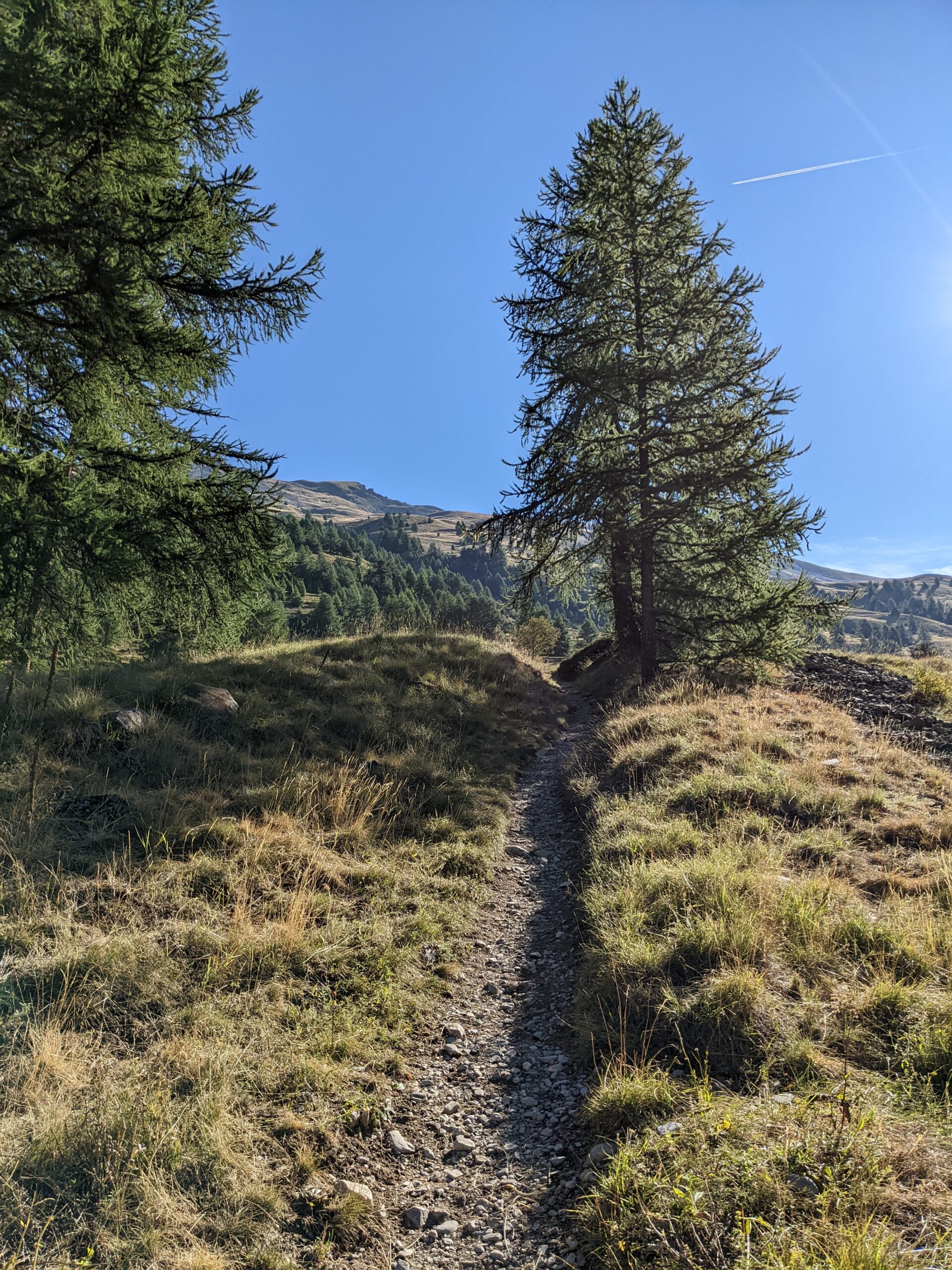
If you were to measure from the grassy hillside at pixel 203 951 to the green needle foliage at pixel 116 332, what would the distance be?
1.77 meters

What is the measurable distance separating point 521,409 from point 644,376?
3.25m

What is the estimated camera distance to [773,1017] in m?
3.64

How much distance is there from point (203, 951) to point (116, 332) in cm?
584

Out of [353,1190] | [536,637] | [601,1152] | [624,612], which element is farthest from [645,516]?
[536,637]

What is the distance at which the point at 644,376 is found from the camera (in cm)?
1234

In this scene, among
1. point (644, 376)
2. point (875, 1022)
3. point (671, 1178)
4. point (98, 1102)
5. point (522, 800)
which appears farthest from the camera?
point (644, 376)

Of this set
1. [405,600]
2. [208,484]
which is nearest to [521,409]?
[208,484]

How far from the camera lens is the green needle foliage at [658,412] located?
40.0 ft

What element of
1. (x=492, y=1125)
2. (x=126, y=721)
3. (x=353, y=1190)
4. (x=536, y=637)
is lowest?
(x=492, y=1125)

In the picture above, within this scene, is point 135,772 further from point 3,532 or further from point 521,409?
point 521,409

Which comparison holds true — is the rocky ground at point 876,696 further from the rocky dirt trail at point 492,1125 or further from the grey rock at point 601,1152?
the grey rock at point 601,1152

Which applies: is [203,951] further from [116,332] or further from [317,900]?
[116,332]

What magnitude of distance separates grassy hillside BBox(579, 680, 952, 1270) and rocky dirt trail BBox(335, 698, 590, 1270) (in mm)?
346

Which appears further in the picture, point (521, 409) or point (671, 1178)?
point (521, 409)
